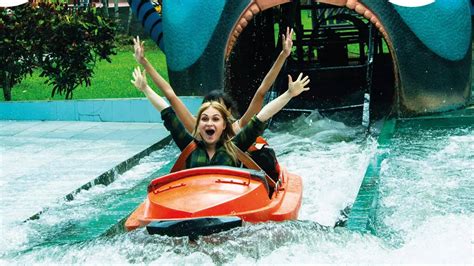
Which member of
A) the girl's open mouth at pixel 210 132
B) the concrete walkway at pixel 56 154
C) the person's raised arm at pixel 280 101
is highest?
the person's raised arm at pixel 280 101

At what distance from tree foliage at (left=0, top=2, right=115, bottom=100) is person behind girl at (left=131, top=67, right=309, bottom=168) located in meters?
6.23

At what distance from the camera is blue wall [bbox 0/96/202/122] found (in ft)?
35.3

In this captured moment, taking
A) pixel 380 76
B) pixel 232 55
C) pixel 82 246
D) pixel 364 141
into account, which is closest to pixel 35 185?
pixel 82 246

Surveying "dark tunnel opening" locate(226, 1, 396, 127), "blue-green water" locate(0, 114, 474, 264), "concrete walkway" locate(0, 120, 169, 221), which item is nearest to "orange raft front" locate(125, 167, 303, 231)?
"blue-green water" locate(0, 114, 474, 264)

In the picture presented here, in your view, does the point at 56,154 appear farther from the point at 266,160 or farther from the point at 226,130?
the point at 226,130

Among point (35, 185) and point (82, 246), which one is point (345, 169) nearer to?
point (35, 185)

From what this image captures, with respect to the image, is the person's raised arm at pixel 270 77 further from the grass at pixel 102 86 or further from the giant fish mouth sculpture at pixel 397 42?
the grass at pixel 102 86

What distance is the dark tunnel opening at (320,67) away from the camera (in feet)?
36.7

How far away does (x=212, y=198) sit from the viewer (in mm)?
4750

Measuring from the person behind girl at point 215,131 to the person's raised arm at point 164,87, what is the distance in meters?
0.10

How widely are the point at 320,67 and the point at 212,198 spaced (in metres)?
8.41

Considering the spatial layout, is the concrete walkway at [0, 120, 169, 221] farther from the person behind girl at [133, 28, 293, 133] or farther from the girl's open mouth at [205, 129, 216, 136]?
the girl's open mouth at [205, 129, 216, 136]

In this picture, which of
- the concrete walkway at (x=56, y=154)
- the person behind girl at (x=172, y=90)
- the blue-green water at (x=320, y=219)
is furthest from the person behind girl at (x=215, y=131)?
the concrete walkway at (x=56, y=154)

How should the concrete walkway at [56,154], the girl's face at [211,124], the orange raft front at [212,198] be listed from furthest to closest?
1. the concrete walkway at [56,154]
2. the girl's face at [211,124]
3. the orange raft front at [212,198]
